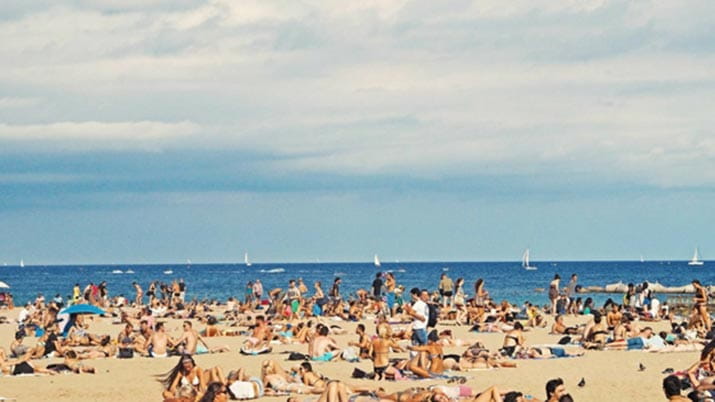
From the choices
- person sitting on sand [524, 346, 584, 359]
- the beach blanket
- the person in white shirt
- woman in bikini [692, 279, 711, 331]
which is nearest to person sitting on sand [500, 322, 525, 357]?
person sitting on sand [524, 346, 584, 359]

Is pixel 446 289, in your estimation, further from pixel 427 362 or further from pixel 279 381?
pixel 279 381

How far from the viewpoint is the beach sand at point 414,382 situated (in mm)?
17797

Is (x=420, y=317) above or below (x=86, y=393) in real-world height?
above

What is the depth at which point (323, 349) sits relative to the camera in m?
22.5

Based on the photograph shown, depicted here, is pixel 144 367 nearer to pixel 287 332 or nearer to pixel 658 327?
pixel 287 332

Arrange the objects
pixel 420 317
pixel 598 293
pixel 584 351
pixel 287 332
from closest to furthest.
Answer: pixel 420 317 → pixel 584 351 → pixel 287 332 → pixel 598 293

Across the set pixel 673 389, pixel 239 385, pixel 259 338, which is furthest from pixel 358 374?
pixel 673 389

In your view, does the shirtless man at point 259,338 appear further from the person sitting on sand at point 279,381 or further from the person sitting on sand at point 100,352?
the person sitting on sand at point 279,381

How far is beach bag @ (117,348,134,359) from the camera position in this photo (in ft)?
79.4

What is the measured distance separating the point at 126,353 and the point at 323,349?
16.1ft

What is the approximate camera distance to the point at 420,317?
20.4 metres

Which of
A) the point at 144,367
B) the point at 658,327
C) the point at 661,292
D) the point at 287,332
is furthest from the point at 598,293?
the point at 144,367

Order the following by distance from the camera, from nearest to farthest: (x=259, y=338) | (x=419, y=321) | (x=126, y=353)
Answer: (x=419, y=321) < (x=126, y=353) < (x=259, y=338)

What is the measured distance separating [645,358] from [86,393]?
1146 cm
